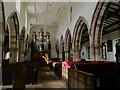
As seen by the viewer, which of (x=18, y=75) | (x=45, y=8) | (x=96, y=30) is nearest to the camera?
(x=18, y=75)

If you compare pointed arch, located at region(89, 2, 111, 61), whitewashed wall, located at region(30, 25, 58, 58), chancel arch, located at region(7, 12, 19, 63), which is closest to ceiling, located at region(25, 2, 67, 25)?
chancel arch, located at region(7, 12, 19, 63)

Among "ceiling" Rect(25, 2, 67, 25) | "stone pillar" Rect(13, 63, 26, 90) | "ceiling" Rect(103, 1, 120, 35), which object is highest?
"ceiling" Rect(25, 2, 67, 25)

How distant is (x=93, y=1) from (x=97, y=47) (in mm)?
2235

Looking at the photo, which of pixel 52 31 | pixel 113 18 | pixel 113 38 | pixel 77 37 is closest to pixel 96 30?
pixel 77 37

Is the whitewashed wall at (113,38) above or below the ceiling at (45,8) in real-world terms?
below

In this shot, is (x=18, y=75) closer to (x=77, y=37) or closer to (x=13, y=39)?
(x=13, y=39)

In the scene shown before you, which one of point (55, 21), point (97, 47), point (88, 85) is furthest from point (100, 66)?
point (55, 21)

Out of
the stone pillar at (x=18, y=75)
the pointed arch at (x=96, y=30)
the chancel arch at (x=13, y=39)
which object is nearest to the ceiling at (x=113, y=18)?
the pointed arch at (x=96, y=30)

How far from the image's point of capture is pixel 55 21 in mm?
27078

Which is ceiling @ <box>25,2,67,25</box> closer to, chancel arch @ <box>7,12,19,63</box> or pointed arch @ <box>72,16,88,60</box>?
pointed arch @ <box>72,16,88,60</box>

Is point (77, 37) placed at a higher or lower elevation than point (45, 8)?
lower

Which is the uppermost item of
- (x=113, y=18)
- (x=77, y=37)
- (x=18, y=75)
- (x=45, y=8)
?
(x=45, y=8)

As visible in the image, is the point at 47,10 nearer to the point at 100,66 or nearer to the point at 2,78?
the point at 2,78

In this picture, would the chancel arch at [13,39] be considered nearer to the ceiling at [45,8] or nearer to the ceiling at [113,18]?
the ceiling at [45,8]
